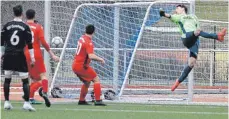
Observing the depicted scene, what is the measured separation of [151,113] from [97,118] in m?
1.52

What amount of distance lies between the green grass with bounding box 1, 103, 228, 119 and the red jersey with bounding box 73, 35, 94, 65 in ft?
3.04

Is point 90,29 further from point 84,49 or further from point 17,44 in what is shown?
point 17,44

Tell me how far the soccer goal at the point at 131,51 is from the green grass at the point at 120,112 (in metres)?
2.51

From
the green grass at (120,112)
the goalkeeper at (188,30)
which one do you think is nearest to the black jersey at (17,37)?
the green grass at (120,112)

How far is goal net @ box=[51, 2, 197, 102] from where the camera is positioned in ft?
61.9

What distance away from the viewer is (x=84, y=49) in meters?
16.6

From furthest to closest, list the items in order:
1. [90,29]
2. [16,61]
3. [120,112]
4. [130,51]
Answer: [130,51]
[90,29]
[120,112]
[16,61]

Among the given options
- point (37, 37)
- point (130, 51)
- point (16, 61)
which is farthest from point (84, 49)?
point (130, 51)

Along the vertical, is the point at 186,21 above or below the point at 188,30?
above

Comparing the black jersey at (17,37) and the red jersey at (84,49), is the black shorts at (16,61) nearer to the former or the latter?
the black jersey at (17,37)

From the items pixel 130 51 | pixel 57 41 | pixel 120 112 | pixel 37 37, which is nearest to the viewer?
pixel 120 112

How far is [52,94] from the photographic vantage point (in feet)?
61.4

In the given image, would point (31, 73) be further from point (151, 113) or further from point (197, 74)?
point (197, 74)

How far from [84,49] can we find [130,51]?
2.82m
